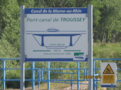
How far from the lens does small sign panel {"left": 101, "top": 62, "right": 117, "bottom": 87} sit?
4.79 metres

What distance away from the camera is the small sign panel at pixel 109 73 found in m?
4.79

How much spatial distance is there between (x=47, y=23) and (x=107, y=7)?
112 feet

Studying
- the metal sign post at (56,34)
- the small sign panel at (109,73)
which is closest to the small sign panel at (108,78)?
the small sign panel at (109,73)

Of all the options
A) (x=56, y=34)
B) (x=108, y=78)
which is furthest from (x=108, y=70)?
(x=56, y=34)

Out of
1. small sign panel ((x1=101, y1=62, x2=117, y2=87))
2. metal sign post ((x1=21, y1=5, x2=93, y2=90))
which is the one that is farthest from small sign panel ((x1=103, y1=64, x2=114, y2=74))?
metal sign post ((x1=21, y1=5, x2=93, y2=90))

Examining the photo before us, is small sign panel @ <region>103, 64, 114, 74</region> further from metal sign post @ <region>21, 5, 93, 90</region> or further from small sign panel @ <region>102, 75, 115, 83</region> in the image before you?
metal sign post @ <region>21, 5, 93, 90</region>

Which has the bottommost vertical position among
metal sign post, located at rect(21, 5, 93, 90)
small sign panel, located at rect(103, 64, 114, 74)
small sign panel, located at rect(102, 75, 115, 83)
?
small sign panel, located at rect(102, 75, 115, 83)

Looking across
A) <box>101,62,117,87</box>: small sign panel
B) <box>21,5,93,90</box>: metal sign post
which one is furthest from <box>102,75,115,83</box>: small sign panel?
<box>21,5,93,90</box>: metal sign post

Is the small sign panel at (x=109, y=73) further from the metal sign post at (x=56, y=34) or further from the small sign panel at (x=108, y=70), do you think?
the metal sign post at (x=56, y=34)

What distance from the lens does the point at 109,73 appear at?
4.80 meters

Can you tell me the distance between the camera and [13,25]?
1864cm

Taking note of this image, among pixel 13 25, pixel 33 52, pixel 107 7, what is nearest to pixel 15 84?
pixel 13 25

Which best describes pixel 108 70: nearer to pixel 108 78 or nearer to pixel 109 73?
pixel 109 73

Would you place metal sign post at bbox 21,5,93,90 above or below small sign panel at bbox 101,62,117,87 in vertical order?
above
